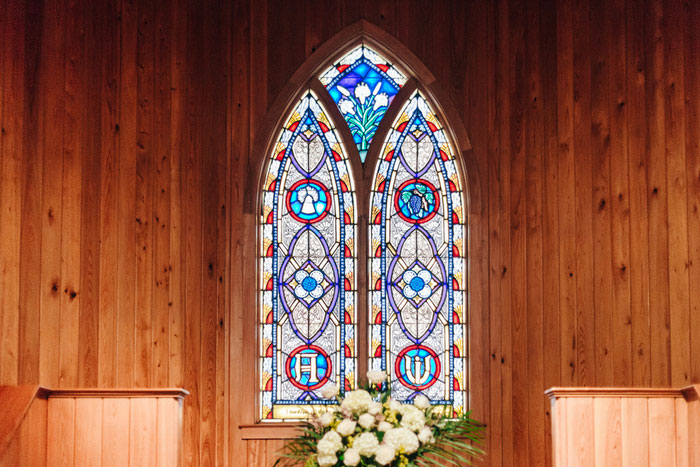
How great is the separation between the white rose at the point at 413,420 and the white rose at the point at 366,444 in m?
0.17

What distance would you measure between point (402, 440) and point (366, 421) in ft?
0.50

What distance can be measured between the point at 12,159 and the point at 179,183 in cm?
84

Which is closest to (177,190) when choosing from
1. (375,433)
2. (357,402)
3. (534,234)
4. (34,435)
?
(34,435)

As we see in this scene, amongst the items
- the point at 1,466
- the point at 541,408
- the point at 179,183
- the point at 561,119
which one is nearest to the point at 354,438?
the point at 1,466

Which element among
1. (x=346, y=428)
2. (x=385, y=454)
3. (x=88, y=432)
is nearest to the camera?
(x=385, y=454)

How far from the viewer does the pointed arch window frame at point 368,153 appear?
5.19 metres

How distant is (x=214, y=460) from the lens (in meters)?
5.01

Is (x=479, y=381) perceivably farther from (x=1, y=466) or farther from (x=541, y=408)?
(x=1, y=466)

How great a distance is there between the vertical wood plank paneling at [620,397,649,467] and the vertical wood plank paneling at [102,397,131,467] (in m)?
2.13

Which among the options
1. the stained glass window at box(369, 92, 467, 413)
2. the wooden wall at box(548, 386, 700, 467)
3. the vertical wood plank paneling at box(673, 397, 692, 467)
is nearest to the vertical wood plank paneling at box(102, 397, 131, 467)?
the stained glass window at box(369, 92, 467, 413)

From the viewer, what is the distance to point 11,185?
16.4ft

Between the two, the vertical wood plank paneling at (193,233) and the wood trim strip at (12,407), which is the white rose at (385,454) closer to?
the wood trim strip at (12,407)

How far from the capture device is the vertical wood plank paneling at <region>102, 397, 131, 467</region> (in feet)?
13.8

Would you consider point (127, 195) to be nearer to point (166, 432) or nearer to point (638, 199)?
point (166, 432)
